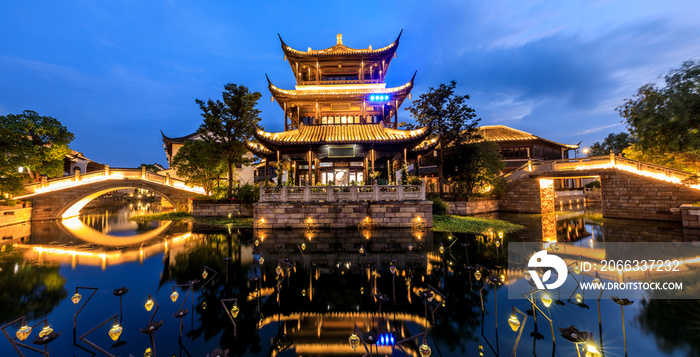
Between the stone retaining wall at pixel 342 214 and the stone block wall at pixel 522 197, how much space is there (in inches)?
573

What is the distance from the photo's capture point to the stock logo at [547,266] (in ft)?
17.7

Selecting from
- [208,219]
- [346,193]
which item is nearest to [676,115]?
[346,193]

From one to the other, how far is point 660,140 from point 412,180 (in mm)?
10603

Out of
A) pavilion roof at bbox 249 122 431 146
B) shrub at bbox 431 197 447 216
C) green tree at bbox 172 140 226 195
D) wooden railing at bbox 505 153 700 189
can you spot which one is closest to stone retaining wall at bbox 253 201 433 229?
shrub at bbox 431 197 447 216

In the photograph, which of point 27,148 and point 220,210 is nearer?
point 27,148

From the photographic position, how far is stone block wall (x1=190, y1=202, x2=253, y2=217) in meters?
18.2

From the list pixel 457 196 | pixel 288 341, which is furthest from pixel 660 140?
pixel 288 341

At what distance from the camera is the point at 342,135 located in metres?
16.1

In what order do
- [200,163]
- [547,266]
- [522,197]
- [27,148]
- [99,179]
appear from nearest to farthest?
[547,266], [27,148], [99,179], [200,163], [522,197]

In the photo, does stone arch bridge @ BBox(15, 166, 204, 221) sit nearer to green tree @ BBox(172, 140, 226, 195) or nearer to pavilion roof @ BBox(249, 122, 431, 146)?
green tree @ BBox(172, 140, 226, 195)

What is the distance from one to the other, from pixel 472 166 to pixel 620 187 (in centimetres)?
956

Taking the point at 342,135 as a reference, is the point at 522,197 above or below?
below

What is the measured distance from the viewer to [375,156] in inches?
633

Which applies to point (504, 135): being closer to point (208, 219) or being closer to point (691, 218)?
point (691, 218)
